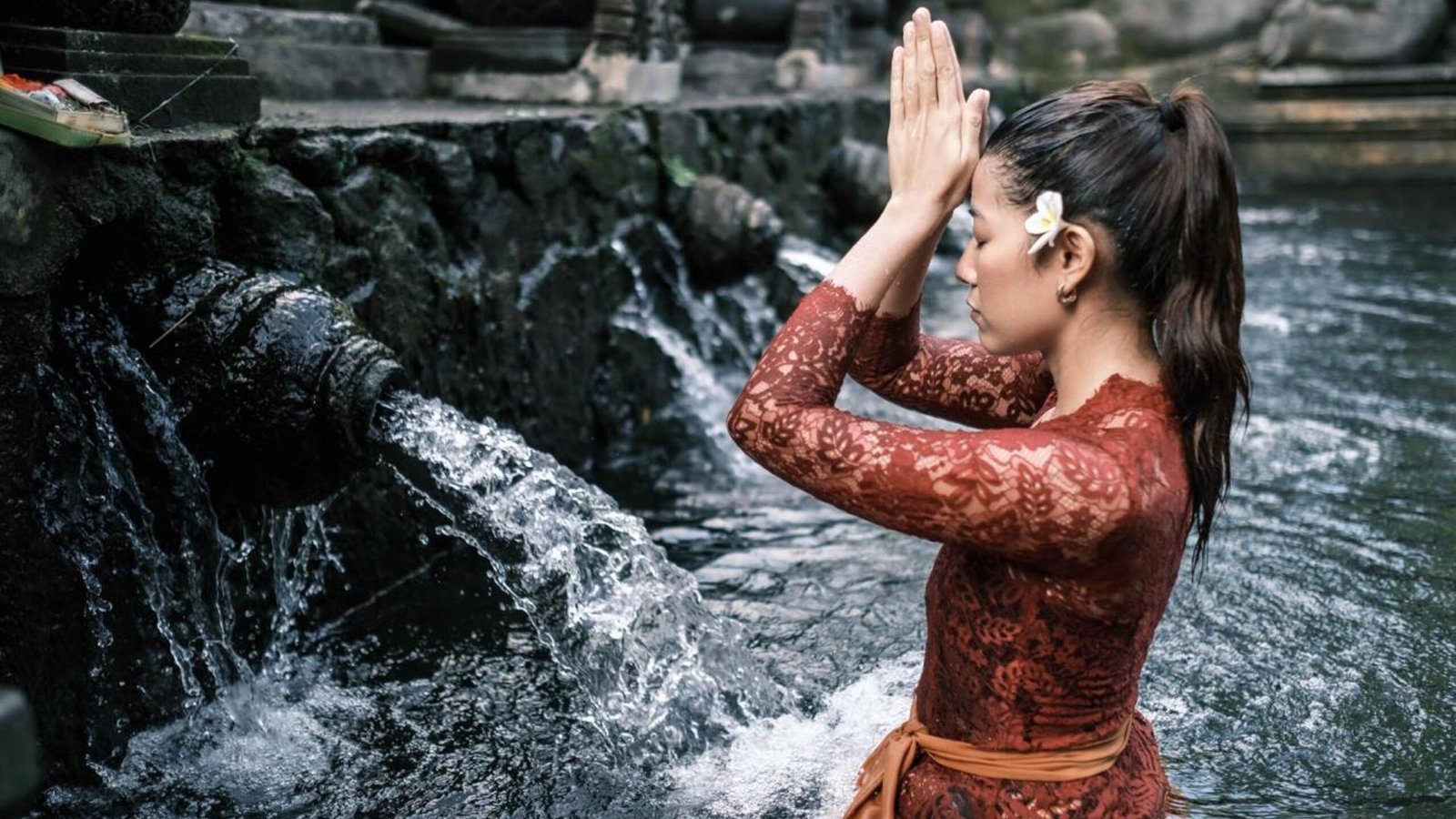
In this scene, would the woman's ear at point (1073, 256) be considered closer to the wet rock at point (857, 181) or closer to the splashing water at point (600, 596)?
the splashing water at point (600, 596)

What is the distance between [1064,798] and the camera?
175 centimetres

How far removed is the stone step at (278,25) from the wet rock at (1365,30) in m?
9.87

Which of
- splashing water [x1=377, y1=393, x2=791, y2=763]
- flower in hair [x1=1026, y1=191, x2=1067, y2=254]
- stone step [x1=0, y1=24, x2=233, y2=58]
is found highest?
stone step [x1=0, y1=24, x2=233, y2=58]

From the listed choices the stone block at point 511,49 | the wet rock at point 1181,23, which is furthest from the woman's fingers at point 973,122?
the wet rock at point 1181,23

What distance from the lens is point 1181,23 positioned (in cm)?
1401

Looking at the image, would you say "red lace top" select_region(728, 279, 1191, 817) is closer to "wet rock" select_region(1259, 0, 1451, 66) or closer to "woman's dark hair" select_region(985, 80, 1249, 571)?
"woman's dark hair" select_region(985, 80, 1249, 571)

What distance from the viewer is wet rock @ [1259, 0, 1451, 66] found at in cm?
1215

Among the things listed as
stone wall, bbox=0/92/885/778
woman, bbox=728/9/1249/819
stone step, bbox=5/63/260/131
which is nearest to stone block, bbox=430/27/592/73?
stone wall, bbox=0/92/885/778

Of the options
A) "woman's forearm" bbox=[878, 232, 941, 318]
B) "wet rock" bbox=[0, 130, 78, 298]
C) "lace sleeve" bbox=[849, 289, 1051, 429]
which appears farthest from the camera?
"wet rock" bbox=[0, 130, 78, 298]

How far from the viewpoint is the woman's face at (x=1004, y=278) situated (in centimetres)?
169

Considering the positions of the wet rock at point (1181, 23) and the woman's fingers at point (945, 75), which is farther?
the wet rock at point (1181, 23)

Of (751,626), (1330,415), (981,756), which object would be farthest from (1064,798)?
(1330,415)

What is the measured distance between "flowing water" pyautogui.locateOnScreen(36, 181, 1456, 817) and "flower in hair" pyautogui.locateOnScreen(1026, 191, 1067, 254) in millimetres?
1343

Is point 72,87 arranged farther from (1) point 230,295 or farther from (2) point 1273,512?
(2) point 1273,512
